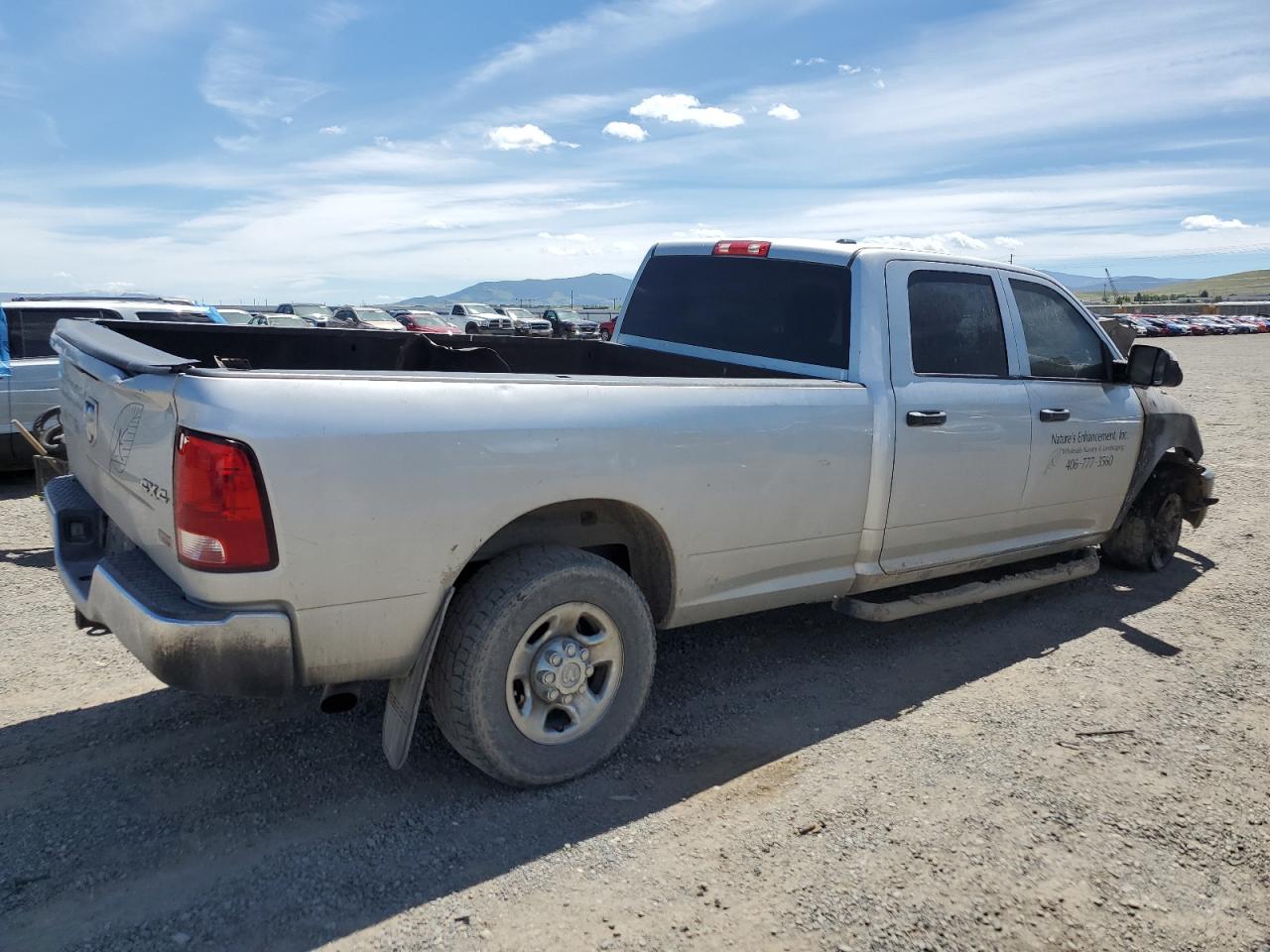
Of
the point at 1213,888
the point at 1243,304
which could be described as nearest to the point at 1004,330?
the point at 1213,888

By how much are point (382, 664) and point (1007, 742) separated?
8.11 ft

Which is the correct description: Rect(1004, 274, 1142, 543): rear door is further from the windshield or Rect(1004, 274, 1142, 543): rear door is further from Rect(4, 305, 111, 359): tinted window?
the windshield

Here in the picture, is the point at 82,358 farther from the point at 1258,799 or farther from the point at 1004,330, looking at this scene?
the point at 1258,799

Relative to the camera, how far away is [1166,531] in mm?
6223

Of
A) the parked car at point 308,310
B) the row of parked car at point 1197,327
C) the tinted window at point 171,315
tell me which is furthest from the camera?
the row of parked car at point 1197,327

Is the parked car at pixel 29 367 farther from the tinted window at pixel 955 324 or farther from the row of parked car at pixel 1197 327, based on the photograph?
the row of parked car at pixel 1197 327

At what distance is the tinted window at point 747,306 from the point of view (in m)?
4.38

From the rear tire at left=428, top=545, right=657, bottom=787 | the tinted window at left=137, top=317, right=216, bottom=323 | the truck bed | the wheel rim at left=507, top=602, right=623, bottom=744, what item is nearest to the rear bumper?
the rear tire at left=428, top=545, right=657, bottom=787

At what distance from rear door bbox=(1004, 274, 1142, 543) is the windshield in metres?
34.1

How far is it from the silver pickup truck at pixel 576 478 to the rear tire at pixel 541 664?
0.04 ft

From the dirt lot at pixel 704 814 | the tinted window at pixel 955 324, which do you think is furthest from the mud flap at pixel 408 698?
the tinted window at pixel 955 324

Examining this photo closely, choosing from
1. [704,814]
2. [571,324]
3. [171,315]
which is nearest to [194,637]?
[704,814]

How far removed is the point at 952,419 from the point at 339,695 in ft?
9.52

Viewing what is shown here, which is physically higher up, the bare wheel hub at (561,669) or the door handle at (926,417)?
the door handle at (926,417)
